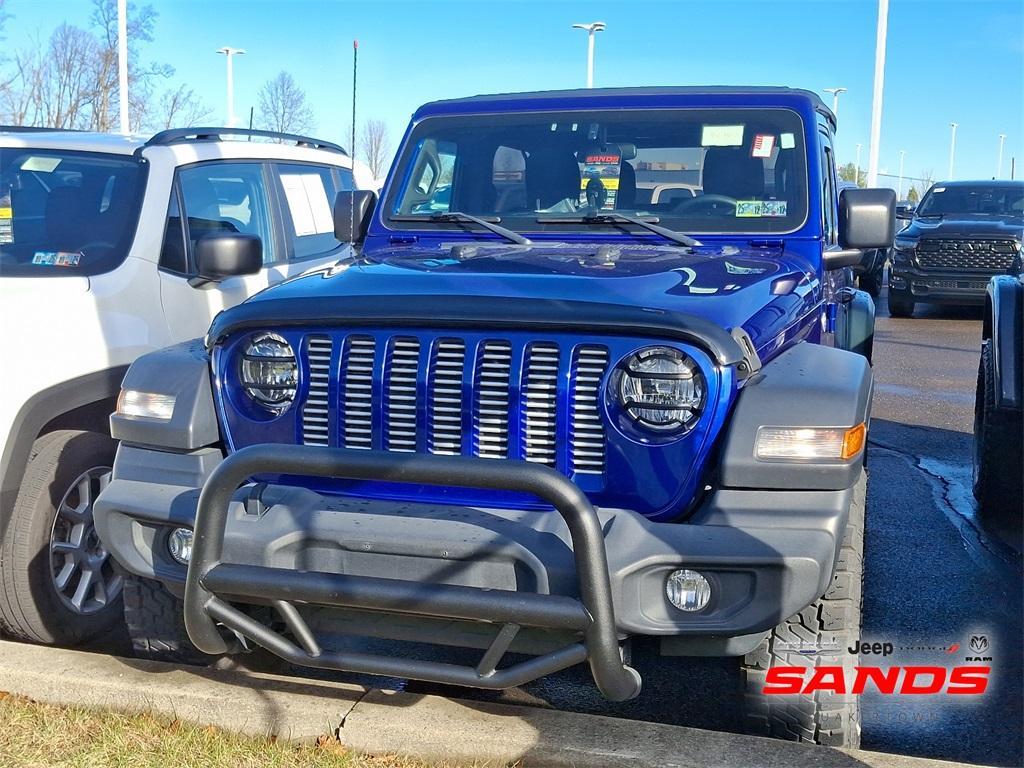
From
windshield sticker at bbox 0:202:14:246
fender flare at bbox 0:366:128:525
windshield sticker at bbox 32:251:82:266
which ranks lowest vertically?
fender flare at bbox 0:366:128:525

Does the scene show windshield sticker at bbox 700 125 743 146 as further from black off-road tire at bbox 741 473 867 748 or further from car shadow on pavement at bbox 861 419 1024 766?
car shadow on pavement at bbox 861 419 1024 766

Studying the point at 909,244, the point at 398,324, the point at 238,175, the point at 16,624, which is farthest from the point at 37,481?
the point at 909,244

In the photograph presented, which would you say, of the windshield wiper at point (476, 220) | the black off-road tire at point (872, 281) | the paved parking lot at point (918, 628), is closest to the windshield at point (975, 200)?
the black off-road tire at point (872, 281)

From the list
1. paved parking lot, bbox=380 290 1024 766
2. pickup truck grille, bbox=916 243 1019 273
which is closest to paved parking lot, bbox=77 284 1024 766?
paved parking lot, bbox=380 290 1024 766

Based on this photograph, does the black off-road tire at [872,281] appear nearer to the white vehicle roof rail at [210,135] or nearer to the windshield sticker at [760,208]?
the white vehicle roof rail at [210,135]

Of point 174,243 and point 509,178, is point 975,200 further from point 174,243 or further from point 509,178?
point 174,243

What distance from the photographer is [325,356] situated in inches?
124

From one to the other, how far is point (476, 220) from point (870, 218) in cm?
148

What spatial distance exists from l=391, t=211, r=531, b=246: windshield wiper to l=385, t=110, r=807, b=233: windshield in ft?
0.04

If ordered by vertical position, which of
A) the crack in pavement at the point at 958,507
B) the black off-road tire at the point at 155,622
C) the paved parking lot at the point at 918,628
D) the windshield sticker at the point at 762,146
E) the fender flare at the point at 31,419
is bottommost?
the paved parking lot at the point at 918,628

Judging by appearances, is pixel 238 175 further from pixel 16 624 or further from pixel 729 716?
pixel 729 716

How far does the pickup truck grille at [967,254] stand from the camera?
13484 mm

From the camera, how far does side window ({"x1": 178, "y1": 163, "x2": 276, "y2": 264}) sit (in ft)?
15.8

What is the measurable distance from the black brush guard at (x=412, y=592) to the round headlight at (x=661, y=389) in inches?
16.9
